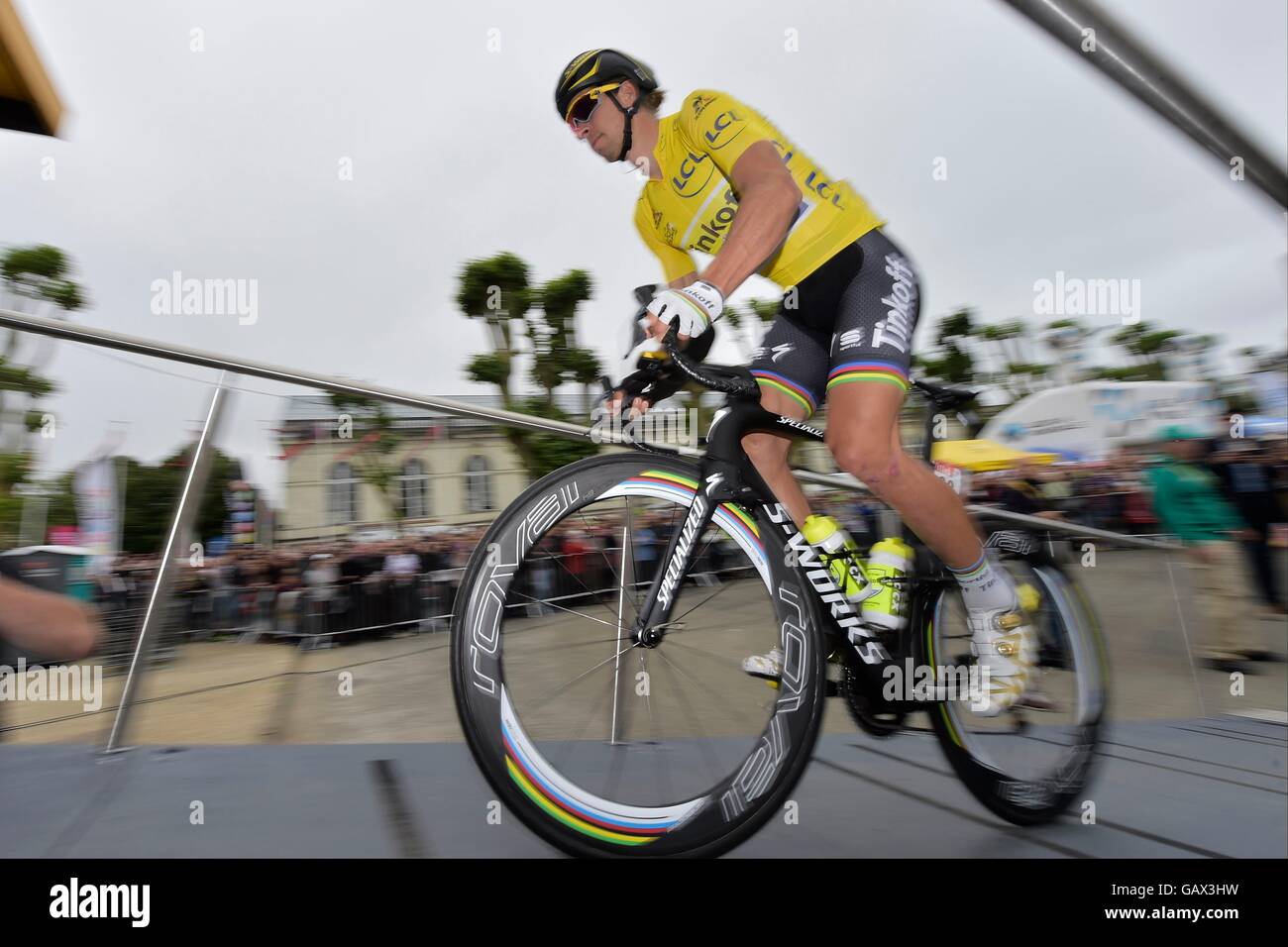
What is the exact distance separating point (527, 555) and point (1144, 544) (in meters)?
3.74

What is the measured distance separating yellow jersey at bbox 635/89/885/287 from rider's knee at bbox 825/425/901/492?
409 millimetres

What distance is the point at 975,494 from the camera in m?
11.5

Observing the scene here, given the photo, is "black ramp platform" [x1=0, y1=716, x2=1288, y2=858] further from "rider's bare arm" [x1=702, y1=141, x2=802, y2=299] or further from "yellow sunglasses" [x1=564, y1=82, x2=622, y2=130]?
"yellow sunglasses" [x1=564, y1=82, x2=622, y2=130]

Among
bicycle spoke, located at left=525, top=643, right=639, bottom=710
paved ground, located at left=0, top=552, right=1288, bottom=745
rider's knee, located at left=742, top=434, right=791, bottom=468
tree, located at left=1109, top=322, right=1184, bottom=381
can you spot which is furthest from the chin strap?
tree, located at left=1109, top=322, right=1184, bottom=381

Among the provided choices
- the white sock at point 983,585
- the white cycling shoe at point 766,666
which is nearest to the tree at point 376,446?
the white cycling shoe at point 766,666

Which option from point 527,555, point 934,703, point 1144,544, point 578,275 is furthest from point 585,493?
point 578,275

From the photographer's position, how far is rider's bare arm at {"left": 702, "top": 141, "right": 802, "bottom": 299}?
1.72m

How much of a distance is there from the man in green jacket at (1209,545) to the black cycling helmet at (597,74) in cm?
512

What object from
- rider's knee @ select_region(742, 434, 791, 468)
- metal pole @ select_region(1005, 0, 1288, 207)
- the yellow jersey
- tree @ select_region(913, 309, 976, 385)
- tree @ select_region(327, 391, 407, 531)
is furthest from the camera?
tree @ select_region(913, 309, 976, 385)

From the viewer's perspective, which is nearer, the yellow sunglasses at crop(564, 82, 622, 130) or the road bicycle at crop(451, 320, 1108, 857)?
the road bicycle at crop(451, 320, 1108, 857)
